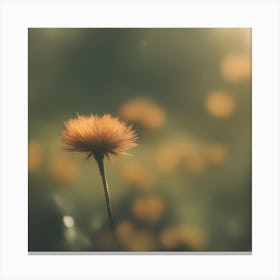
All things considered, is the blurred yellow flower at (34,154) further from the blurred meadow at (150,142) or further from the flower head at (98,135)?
the flower head at (98,135)

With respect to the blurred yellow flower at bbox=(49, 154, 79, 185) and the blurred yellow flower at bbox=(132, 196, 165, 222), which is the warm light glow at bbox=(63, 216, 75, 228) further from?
the blurred yellow flower at bbox=(132, 196, 165, 222)

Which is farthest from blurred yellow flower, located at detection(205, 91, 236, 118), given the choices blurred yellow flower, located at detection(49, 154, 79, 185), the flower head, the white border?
blurred yellow flower, located at detection(49, 154, 79, 185)

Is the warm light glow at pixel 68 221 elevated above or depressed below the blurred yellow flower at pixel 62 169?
below
